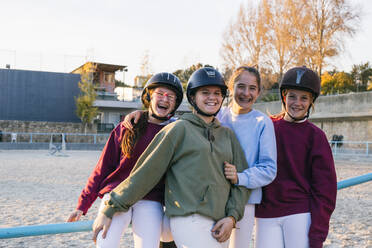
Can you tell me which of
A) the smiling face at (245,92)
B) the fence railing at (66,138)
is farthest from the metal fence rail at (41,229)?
the fence railing at (66,138)

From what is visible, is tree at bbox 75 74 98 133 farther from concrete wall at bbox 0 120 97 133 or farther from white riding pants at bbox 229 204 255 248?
white riding pants at bbox 229 204 255 248

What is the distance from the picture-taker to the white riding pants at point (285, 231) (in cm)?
223

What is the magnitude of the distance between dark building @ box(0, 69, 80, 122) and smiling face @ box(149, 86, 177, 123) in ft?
115

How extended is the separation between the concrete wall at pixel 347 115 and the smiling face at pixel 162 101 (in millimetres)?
24093

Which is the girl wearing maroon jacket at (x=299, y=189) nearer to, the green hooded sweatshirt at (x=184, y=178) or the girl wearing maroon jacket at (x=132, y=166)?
the green hooded sweatshirt at (x=184, y=178)

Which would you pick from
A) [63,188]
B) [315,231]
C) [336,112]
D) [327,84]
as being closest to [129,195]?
[315,231]

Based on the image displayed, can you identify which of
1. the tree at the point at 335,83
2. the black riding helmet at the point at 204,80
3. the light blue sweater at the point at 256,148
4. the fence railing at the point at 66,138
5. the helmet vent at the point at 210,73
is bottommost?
the fence railing at the point at 66,138

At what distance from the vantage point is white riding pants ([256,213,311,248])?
2234 mm

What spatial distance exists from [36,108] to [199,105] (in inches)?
1407

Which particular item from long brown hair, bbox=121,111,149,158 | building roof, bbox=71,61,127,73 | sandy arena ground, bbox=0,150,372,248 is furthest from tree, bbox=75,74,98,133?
long brown hair, bbox=121,111,149,158

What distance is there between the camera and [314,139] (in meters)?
2.38

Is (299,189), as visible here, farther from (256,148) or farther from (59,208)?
(59,208)

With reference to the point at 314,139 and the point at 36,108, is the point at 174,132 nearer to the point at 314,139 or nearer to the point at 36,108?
the point at 314,139

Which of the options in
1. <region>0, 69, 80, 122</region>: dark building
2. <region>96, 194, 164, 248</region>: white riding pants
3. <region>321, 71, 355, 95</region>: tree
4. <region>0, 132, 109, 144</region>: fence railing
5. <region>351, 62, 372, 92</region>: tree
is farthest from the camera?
<region>351, 62, 372, 92</region>: tree
